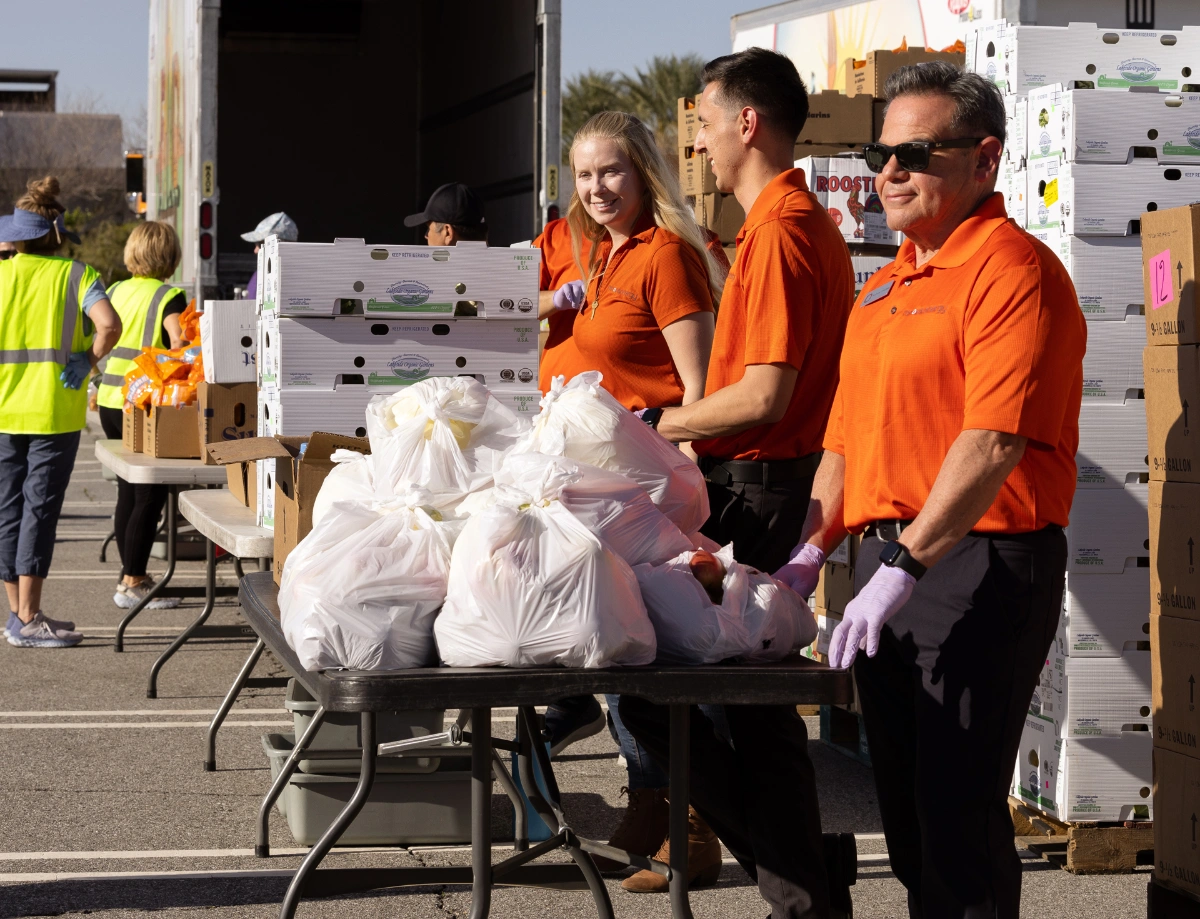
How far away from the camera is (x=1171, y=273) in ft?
12.4

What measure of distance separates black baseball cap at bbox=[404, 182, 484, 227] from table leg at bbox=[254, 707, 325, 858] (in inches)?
96.4

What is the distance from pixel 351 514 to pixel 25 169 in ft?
190

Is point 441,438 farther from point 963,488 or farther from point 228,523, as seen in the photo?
point 228,523

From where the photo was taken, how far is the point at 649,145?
4188 mm

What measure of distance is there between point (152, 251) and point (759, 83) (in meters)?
5.67

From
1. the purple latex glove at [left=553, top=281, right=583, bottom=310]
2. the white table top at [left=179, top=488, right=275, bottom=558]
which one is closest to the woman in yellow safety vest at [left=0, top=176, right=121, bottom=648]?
the white table top at [left=179, top=488, right=275, bottom=558]

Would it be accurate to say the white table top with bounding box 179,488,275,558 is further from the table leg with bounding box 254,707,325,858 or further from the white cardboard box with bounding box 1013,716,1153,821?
the white cardboard box with bounding box 1013,716,1153,821

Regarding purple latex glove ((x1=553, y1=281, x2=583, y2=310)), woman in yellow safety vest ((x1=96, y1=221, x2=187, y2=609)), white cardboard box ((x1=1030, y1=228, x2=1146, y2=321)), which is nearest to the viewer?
white cardboard box ((x1=1030, y1=228, x2=1146, y2=321))

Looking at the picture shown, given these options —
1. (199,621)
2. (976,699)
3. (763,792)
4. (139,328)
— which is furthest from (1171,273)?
(139,328)

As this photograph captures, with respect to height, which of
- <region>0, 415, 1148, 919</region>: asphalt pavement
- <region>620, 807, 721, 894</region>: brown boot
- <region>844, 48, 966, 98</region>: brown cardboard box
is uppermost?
<region>844, 48, 966, 98</region>: brown cardboard box

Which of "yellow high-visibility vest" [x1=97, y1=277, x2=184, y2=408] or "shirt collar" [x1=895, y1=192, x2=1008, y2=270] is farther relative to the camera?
"yellow high-visibility vest" [x1=97, y1=277, x2=184, y2=408]

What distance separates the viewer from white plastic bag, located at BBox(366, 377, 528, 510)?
3012 mm

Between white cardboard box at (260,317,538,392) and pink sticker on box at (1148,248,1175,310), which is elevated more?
pink sticker on box at (1148,248,1175,310)

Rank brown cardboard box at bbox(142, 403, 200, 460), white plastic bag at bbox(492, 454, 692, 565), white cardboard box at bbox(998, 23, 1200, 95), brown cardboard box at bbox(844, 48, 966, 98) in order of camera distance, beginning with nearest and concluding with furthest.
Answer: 1. white plastic bag at bbox(492, 454, 692, 565)
2. white cardboard box at bbox(998, 23, 1200, 95)
3. brown cardboard box at bbox(142, 403, 200, 460)
4. brown cardboard box at bbox(844, 48, 966, 98)
